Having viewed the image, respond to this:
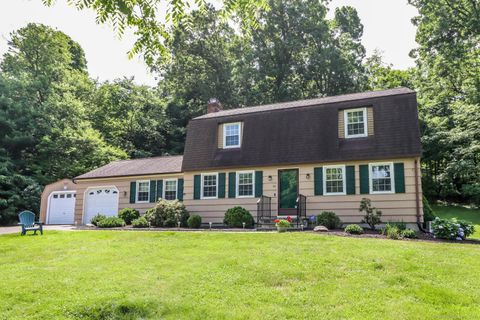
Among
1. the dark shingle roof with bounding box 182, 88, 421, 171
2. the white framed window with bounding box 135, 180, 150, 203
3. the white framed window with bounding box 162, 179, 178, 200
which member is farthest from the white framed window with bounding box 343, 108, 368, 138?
the white framed window with bounding box 135, 180, 150, 203

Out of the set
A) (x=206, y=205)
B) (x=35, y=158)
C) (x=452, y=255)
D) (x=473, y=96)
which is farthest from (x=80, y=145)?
(x=473, y=96)

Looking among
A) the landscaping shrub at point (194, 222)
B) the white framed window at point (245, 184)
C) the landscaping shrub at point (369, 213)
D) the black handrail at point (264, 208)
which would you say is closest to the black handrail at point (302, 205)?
the black handrail at point (264, 208)

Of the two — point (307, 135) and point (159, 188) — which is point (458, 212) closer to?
point (307, 135)

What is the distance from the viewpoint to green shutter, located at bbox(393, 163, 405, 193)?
15047mm

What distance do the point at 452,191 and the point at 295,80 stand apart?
53.6ft

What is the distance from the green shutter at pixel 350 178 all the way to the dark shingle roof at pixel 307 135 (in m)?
0.49

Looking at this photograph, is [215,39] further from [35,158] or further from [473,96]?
[473,96]

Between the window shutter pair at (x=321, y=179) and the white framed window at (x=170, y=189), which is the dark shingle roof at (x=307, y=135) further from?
the white framed window at (x=170, y=189)

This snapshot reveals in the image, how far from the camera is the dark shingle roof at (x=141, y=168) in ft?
67.3

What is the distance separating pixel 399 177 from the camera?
1512cm

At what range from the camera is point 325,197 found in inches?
640

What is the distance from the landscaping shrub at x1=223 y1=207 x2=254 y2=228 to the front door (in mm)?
1537

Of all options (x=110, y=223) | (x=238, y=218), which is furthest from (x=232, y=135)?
(x=110, y=223)

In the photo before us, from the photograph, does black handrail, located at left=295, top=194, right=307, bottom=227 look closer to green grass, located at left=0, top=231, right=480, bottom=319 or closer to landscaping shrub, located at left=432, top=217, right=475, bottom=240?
green grass, located at left=0, top=231, right=480, bottom=319
